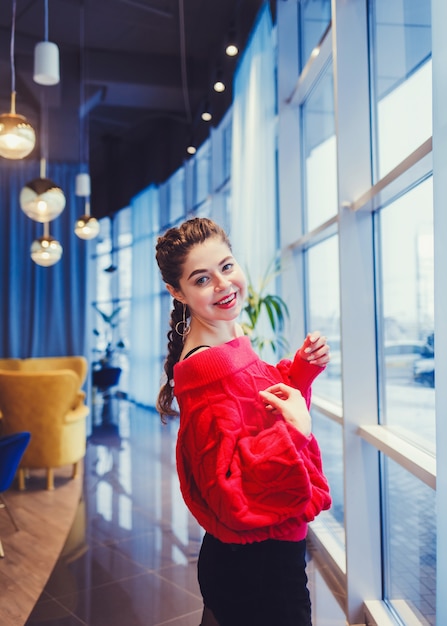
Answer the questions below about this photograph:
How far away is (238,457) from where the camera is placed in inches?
46.0

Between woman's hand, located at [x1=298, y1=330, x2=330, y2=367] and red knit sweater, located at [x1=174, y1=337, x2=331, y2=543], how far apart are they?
0.12 m

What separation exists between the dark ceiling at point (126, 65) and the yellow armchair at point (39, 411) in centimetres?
384

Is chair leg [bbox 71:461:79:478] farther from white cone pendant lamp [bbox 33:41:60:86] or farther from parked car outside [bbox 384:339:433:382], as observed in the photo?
parked car outside [bbox 384:339:433:382]

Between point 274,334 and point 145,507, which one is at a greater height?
point 274,334

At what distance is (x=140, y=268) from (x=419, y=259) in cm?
824

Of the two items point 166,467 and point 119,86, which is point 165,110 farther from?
point 166,467

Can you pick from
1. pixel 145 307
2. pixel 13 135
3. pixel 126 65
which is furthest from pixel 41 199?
pixel 145 307

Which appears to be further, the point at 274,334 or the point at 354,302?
the point at 274,334

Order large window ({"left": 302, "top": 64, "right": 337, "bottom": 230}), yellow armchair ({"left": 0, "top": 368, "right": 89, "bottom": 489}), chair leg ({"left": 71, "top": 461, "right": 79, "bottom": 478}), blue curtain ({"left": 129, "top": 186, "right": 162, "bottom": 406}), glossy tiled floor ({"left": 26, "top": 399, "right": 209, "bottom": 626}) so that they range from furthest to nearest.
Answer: blue curtain ({"left": 129, "top": 186, "right": 162, "bottom": 406}), chair leg ({"left": 71, "top": 461, "right": 79, "bottom": 478}), yellow armchair ({"left": 0, "top": 368, "right": 89, "bottom": 489}), large window ({"left": 302, "top": 64, "right": 337, "bottom": 230}), glossy tiled floor ({"left": 26, "top": 399, "right": 209, "bottom": 626})

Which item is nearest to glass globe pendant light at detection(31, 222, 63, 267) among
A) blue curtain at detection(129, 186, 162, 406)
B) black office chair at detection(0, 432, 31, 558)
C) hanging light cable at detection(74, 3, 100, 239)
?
hanging light cable at detection(74, 3, 100, 239)

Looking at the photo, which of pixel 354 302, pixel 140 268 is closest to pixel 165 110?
pixel 140 268

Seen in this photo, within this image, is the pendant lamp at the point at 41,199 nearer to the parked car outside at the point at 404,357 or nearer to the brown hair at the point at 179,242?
the parked car outside at the point at 404,357

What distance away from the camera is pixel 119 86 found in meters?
7.65

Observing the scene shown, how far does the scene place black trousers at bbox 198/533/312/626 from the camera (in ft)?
4.08
